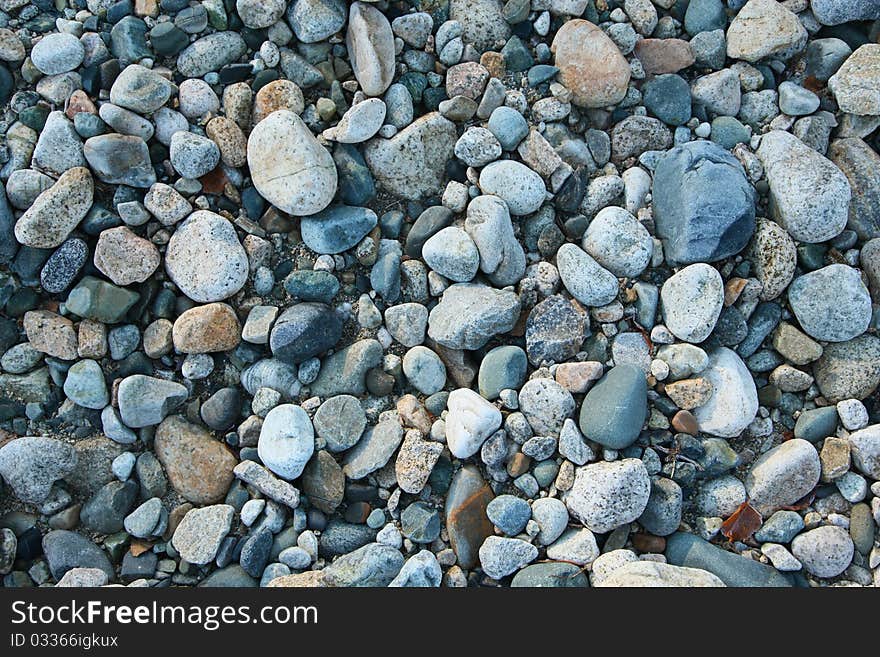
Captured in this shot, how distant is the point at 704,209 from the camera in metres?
2.44

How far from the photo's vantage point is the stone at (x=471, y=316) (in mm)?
2400

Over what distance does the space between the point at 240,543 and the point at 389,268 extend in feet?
3.19

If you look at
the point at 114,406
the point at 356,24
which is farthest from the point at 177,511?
the point at 356,24

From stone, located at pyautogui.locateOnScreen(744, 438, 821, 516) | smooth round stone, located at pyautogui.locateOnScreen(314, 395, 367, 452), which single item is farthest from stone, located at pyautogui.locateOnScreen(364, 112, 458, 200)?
stone, located at pyautogui.locateOnScreen(744, 438, 821, 516)

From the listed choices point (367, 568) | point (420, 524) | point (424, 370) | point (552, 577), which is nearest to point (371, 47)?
point (424, 370)

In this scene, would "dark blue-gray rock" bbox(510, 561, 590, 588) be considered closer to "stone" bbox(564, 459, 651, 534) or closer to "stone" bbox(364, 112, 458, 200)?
"stone" bbox(564, 459, 651, 534)

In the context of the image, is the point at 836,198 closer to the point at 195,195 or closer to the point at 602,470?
the point at 602,470

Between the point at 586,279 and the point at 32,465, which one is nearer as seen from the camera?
the point at 32,465

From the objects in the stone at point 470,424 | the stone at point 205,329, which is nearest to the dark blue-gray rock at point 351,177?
the stone at point 205,329

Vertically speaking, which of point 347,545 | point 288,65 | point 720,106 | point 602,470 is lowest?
point 347,545

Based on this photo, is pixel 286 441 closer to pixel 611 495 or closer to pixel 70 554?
pixel 70 554

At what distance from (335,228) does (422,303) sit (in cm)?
38

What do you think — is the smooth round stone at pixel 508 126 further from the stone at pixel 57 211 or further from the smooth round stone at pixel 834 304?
the stone at pixel 57 211

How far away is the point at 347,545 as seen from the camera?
2324 millimetres
